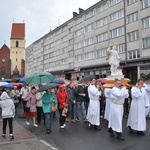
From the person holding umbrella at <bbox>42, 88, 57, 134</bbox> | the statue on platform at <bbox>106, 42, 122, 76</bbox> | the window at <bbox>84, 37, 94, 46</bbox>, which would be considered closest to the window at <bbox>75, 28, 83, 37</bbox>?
the window at <bbox>84, 37, 94, 46</bbox>

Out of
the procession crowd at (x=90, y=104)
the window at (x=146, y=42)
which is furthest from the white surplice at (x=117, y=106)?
the window at (x=146, y=42)

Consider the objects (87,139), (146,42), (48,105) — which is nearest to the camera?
(87,139)

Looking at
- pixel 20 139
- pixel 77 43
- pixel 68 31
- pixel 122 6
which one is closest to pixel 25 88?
pixel 20 139

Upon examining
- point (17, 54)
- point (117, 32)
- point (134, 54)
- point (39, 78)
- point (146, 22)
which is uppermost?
point (17, 54)

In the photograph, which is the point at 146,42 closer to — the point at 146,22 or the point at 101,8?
the point at 146,22

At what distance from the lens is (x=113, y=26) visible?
40.8 meters

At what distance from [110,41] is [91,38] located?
6.75 metres

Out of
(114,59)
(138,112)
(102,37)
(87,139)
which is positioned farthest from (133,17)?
(87,139)

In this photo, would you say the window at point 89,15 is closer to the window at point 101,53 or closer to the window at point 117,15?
the window at point 117,15

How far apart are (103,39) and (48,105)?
1393 inches

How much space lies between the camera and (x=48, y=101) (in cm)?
939

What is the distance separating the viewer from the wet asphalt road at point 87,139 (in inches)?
277

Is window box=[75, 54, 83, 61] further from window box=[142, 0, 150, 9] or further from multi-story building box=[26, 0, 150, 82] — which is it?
window box=[142, 0, 150, 9]

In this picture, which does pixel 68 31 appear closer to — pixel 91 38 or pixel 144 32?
pixel 91 38
